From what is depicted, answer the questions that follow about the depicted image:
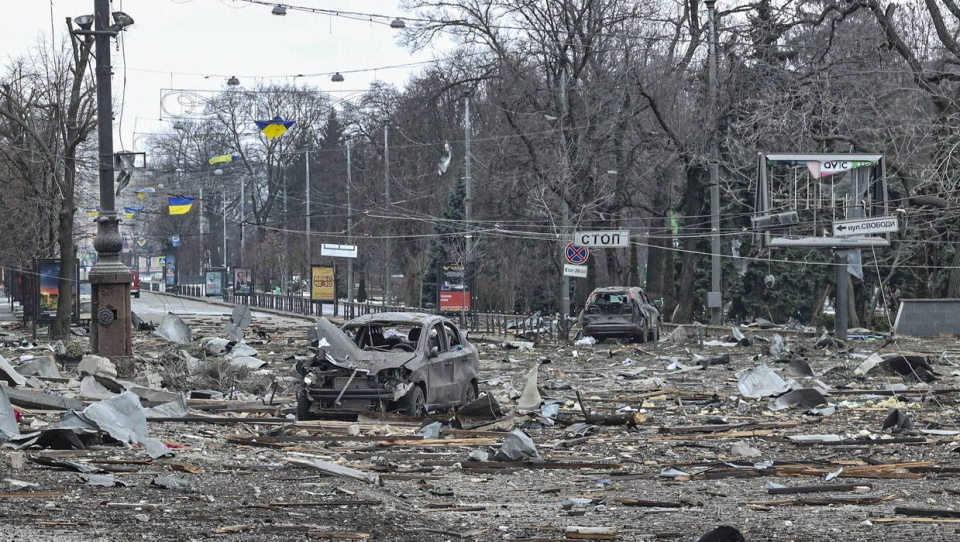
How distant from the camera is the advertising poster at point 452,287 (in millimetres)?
46312

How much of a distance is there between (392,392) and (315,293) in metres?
40.9

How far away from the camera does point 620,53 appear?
48.8 meters

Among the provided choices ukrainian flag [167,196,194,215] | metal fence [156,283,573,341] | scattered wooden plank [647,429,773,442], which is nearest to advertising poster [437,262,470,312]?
metal fence [156,283,573,341]

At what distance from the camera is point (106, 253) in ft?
77.6

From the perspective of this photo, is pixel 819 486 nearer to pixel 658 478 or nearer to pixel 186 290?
pixel 658 478

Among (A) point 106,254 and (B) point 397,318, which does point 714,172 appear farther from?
(B) point 397,318

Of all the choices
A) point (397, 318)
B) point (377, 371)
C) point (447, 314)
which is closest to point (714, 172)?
point (447, 314)

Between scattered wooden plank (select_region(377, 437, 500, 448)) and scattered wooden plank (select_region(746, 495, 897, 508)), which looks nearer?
scattered wooden plank (select_region(746, 495, 897, 508))

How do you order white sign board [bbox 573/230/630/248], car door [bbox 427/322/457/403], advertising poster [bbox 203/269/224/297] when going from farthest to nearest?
advertising poster [bbox 203/269/224/297] < white sign board [bbox 573/230/630/248] < car door [bbox 427/322/457/403]

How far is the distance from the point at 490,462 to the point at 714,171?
3307 cm

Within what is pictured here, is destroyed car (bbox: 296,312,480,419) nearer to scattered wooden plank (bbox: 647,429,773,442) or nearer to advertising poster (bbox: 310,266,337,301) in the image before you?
scattered wooden plank (bbox: 647,429,773,442)

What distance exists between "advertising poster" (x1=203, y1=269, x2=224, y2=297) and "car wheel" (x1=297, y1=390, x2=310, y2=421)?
6831 centimetres

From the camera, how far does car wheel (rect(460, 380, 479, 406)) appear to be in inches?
717

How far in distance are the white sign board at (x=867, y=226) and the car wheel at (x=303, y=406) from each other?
18399 millimetres
